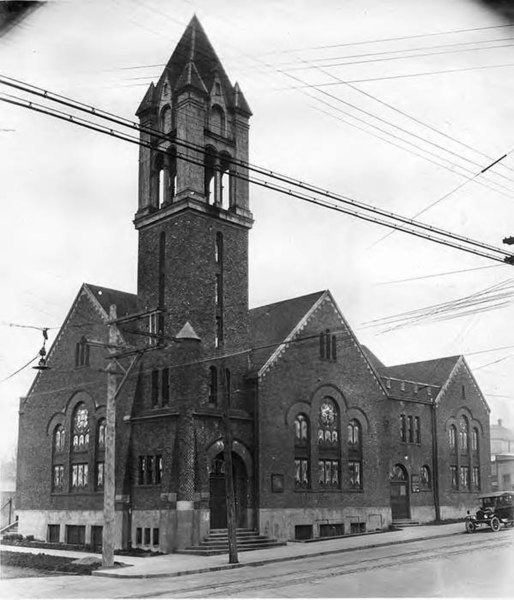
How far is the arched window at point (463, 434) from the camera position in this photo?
174ft

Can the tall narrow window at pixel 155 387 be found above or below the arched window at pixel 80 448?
above

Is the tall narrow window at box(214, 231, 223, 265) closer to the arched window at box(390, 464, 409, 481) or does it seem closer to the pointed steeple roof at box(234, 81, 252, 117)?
the pointed steeple roof at box(234, 81, 252, 117)

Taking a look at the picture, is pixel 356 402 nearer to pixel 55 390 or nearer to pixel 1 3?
pixel 55 390

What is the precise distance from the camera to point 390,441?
47344 mm

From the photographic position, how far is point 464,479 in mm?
52719

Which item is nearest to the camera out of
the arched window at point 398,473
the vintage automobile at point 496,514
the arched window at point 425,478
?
the vintage automobile at point 496,514

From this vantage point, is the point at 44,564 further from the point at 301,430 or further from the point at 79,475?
the point at 301,430

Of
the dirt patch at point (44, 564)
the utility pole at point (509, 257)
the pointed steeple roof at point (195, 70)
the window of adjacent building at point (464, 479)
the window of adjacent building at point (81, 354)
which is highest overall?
the pointed steeple roof at point (195, 70)

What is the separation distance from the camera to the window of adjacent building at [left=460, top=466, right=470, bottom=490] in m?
52.4

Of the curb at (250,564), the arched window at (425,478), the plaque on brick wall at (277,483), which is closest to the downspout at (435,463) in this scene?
the arched window at (425,478)

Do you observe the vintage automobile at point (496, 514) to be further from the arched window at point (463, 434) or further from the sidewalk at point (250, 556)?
the arched window at point (463, 434)

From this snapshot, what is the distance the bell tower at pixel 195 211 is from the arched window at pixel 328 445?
268 inches

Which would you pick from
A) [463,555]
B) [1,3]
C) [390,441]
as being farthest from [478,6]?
[390,441]

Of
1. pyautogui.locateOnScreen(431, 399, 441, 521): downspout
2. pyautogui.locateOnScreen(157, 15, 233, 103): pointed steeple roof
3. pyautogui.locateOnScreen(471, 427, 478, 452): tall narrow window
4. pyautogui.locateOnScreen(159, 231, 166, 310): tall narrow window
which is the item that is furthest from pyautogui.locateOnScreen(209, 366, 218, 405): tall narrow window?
pyautogui.locateOnScreen(471, 427, 478, 452): tall narrow window
